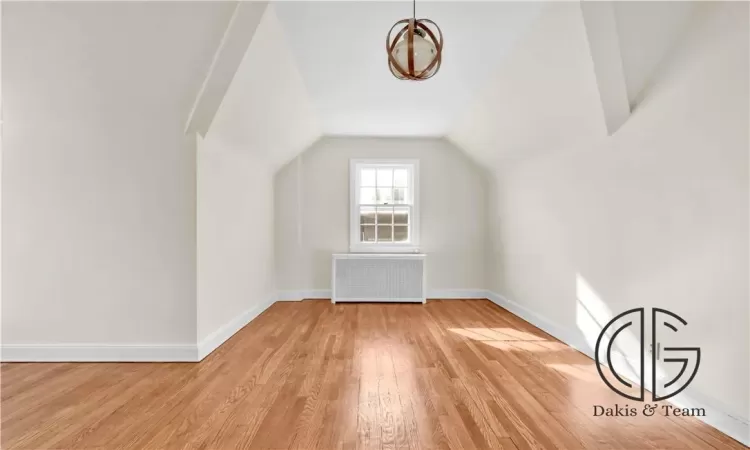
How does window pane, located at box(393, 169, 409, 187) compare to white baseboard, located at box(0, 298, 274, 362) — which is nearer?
white baseboard, located at box(0, 298, 274, 362)

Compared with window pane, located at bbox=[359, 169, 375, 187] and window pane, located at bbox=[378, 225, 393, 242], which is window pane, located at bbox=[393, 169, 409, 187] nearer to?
window pane, located at bbox=[359, 169, 375, 187]

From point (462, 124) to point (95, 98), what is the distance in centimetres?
414

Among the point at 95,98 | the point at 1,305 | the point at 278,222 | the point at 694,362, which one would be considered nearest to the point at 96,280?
the point at 1,305

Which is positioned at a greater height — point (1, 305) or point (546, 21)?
point (546, 21)

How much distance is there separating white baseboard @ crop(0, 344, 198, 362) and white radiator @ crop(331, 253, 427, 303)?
3217 millimetres

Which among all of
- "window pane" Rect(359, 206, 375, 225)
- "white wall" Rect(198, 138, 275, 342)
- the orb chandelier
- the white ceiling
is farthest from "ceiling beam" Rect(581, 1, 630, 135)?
"window pane" Rect(359, 206, 375, 225)

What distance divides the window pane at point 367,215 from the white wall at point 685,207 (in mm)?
3480

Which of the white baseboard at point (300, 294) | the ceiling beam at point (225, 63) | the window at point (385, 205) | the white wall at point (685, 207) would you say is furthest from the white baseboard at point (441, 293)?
the ceiling beam at point (225, 63)

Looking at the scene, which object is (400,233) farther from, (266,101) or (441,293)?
(266,101)

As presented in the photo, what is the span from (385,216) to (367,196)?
0.43 meters

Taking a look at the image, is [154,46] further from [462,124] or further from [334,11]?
[462,124]

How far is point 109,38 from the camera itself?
3.25m

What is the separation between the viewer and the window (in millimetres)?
7195

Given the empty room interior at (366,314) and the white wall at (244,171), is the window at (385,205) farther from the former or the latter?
the empty room interior at (366,314)
